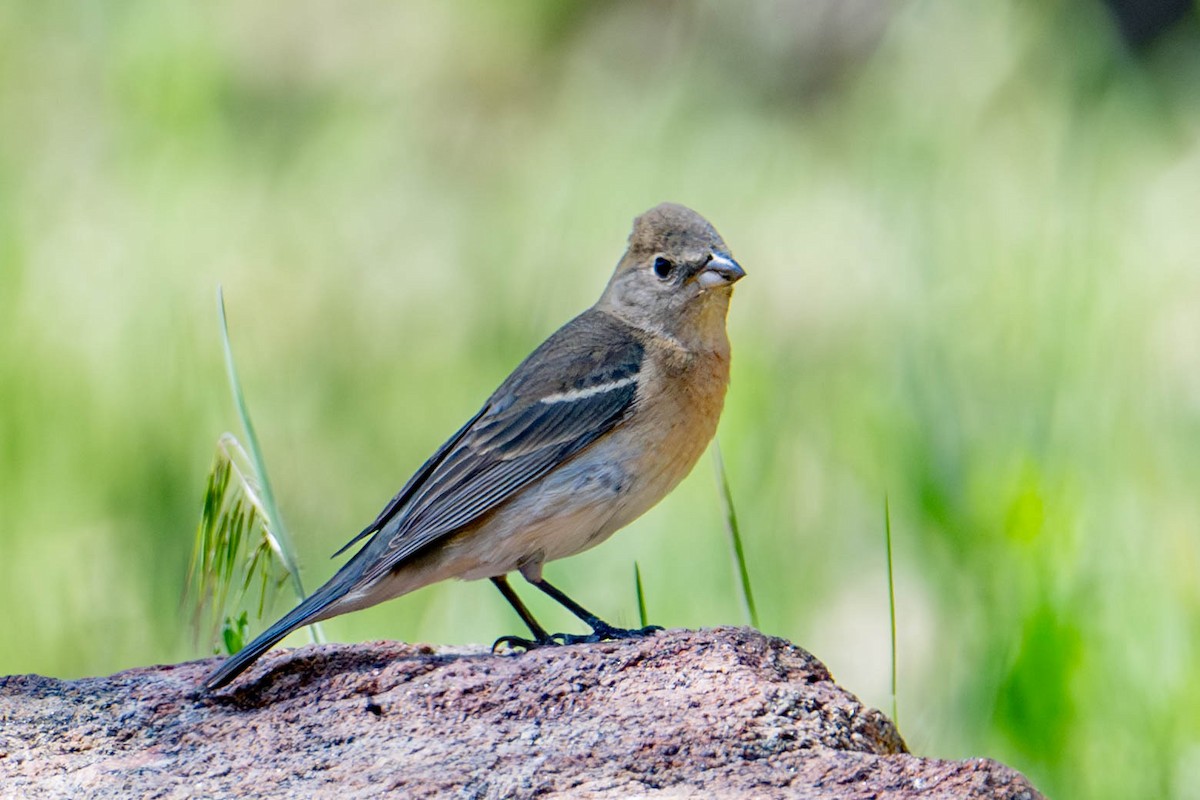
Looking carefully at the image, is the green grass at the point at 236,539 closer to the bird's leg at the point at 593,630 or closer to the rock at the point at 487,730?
the rock at the point at 487,730

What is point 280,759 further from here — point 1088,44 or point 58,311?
point 1088,44

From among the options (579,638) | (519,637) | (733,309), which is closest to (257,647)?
(579,638)

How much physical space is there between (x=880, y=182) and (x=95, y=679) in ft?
12.6

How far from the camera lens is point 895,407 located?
15.5 ft

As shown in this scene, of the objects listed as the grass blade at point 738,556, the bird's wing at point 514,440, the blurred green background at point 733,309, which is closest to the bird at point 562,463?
the bird's wing at point 514,440

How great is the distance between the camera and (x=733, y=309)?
600 cm

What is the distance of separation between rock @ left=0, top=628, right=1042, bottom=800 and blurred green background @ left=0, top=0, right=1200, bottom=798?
49.5 inches

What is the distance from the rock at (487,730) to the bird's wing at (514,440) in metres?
0.53

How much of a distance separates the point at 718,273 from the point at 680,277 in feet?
0.41

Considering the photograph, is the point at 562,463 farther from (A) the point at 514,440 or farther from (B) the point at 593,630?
(B) the point at 593,630

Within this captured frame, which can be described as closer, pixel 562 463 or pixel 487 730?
pixel 487 730

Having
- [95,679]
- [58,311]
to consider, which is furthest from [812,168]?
[95,679]

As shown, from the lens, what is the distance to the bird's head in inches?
161

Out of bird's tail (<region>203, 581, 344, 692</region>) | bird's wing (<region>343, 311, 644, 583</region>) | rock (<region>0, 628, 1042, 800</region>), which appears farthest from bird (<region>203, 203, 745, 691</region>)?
rock (<region>0, 628, 1042, 800</region>)
